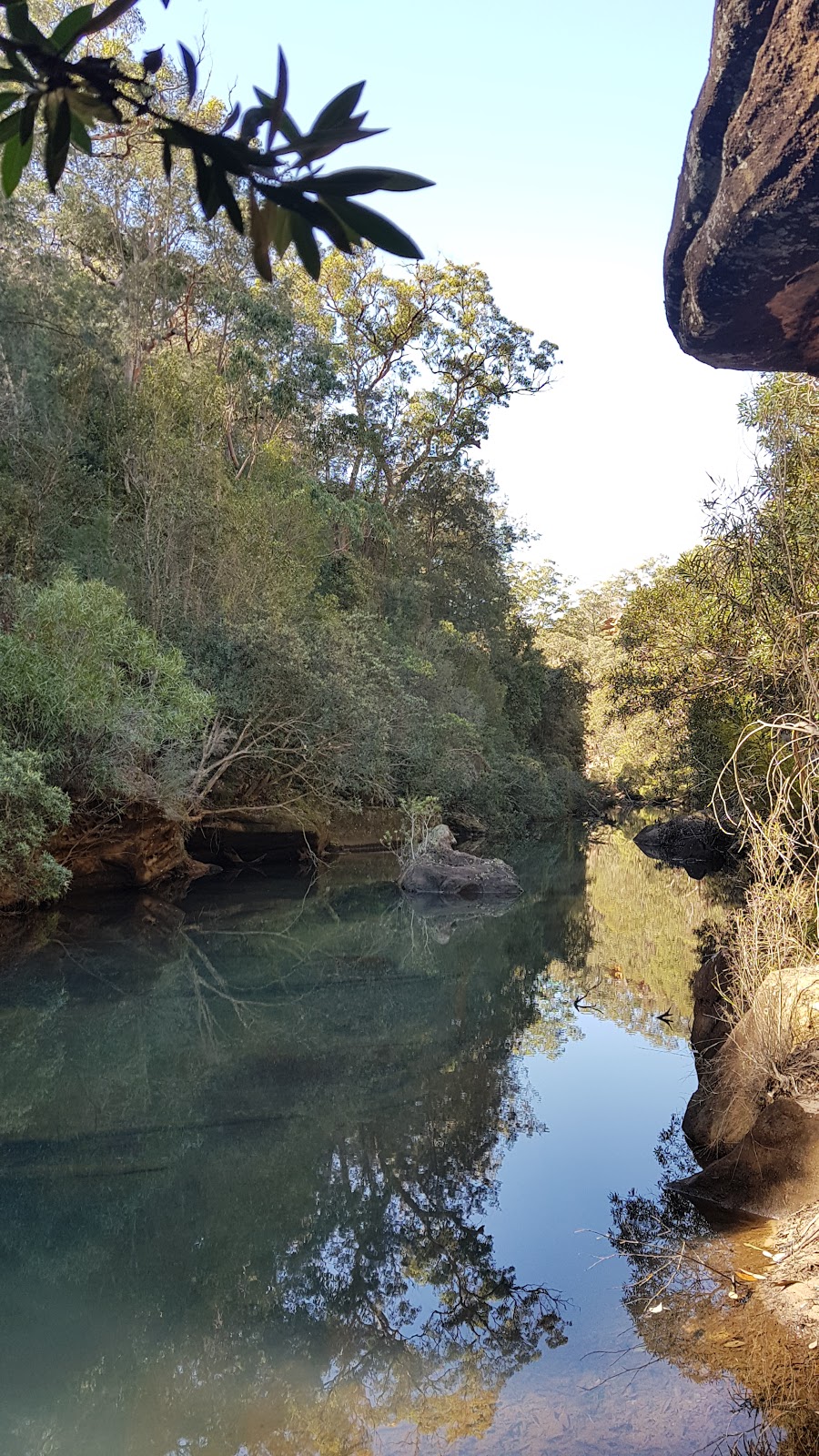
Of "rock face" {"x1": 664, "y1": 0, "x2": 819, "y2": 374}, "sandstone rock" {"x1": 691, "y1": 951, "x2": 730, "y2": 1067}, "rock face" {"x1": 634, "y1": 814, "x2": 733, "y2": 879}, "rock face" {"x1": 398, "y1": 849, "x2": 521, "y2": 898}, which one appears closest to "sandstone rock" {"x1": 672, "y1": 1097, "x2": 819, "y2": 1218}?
"sandstone rock" {"x1": 691, "y1": 951, "x2": 730, "y2": 1067}

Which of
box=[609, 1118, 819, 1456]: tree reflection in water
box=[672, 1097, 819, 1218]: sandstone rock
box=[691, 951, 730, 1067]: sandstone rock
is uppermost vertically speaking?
box=[691, 951, 730, 1067]: sandstone rock

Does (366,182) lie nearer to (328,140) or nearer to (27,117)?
(328,140)

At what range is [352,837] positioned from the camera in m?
21.4

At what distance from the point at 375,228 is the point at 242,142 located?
0.64 feet

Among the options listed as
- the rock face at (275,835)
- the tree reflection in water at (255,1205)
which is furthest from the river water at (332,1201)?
the rock face at (275,835)

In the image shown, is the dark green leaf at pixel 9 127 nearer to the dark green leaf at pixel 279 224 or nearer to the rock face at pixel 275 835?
the dark green leaf at pixel 279 224

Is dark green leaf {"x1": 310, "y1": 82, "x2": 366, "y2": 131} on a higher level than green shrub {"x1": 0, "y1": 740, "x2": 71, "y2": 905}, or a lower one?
higher

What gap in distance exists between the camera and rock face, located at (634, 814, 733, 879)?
2216 cm

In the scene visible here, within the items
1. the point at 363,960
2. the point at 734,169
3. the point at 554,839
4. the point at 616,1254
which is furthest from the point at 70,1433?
the point at 554,839

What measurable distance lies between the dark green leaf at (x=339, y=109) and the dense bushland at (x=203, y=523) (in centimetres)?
1092

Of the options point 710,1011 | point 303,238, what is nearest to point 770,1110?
point 710,1011

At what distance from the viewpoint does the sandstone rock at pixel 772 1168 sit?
15.9ft

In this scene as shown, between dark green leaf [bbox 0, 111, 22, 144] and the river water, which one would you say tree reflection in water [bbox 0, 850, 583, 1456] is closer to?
the river water

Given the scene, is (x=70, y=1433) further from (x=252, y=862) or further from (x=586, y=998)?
(x=252, y=862)
